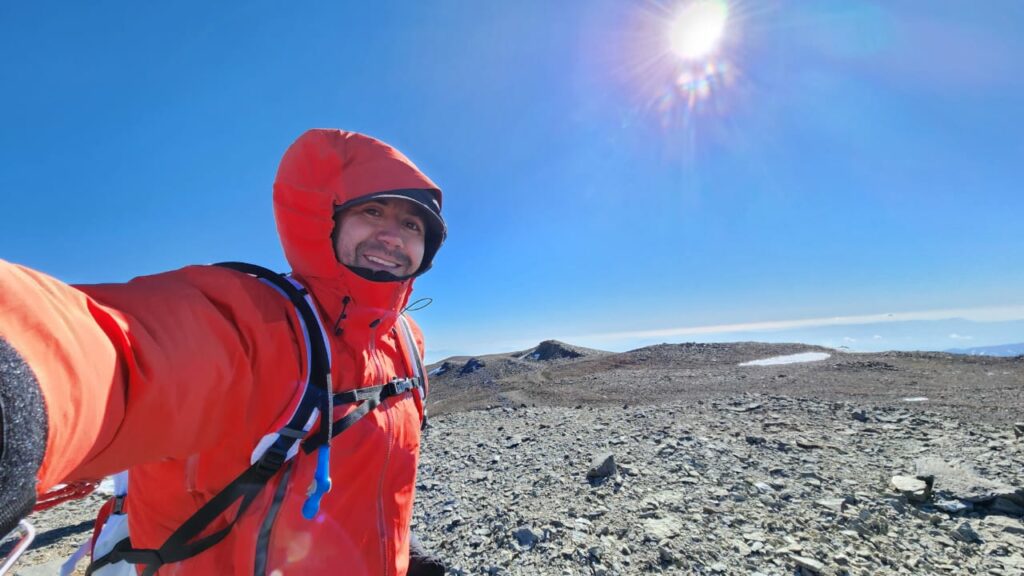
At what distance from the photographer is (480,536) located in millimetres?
4254

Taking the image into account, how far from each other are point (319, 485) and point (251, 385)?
45 centimetres

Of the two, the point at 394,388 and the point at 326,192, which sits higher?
the point at 326,192

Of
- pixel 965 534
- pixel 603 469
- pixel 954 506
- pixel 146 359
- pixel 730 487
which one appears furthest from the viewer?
pixel 603 469

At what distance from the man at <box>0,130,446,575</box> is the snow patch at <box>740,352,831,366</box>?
19.1 meters

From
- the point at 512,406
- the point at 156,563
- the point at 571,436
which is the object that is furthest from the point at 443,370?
the point at 156,563

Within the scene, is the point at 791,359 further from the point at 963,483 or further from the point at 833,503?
the point at 833,503

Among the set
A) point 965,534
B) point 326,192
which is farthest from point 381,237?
point 965,534

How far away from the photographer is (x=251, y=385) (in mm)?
1410

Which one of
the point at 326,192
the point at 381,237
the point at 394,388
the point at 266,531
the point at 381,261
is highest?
the point at 326,192

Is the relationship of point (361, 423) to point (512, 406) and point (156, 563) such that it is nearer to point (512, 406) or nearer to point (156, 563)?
point (156, 563)

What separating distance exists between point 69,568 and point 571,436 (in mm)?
6503

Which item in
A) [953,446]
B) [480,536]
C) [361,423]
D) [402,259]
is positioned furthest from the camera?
[953,446]

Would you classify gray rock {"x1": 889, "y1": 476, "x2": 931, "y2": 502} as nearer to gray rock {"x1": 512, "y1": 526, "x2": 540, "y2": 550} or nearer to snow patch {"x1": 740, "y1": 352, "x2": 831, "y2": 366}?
gray rock {"x1": 512, "y1": 526, "x2": 540, "y2": 550}

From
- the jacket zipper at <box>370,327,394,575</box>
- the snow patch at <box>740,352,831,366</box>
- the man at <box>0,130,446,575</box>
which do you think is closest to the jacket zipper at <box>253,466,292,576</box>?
the man at <box>0,130,446,575</box>
